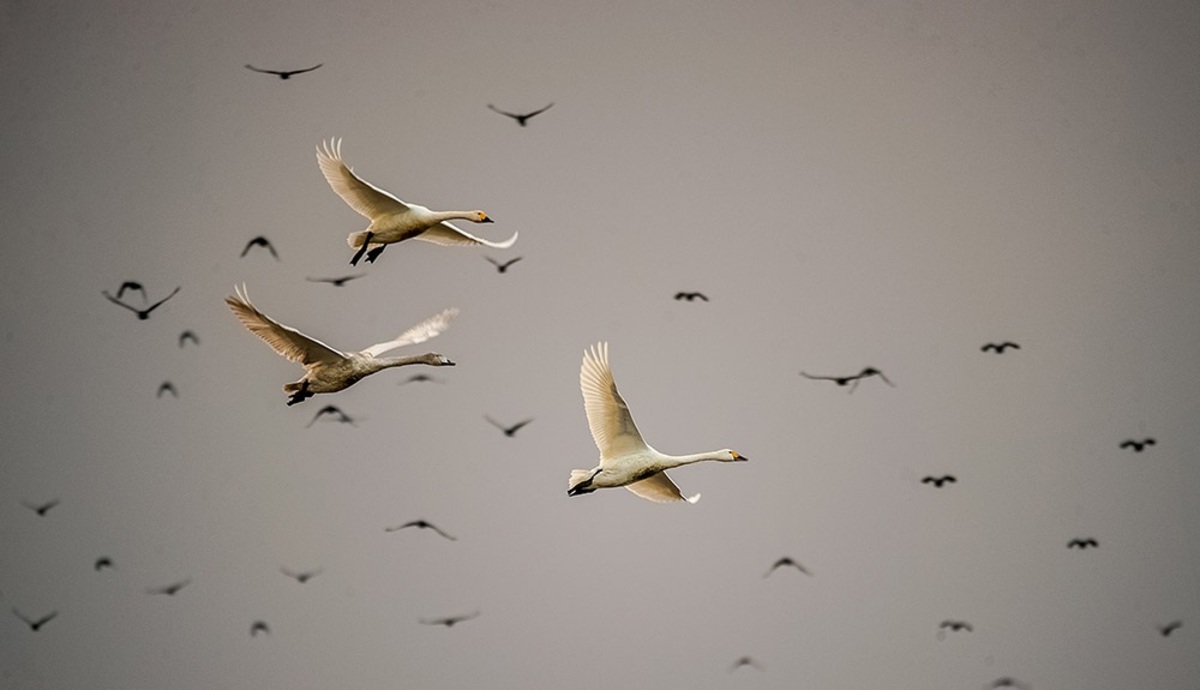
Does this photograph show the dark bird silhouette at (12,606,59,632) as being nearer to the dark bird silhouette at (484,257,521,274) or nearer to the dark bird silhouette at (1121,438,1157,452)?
the dark bird silhouette at (484,257,521,274)

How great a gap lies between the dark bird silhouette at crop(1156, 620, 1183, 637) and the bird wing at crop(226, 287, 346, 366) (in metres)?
14.9

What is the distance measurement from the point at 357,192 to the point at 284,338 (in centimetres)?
137

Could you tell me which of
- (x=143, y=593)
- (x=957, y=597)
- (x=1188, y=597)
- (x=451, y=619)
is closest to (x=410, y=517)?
(x=451, y=619)

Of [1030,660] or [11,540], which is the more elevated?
[1030,660]

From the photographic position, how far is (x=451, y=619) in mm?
20266

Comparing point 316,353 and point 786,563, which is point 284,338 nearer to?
point 316,353

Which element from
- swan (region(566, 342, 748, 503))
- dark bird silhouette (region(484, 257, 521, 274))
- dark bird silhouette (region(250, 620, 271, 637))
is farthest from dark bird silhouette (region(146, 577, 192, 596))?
swan (region(566, 342, 748, 503))

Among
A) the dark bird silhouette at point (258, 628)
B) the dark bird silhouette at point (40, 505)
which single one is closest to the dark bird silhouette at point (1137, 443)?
the dark bird silhouette at point (258, 628)

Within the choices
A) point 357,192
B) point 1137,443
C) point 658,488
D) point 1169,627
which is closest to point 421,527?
point 658,488

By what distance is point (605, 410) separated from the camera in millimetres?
12453

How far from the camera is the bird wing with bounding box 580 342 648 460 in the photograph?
12414 millimetres

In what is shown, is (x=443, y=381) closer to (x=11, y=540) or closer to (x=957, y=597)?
(x=11, y=540)

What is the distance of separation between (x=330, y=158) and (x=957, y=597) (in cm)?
1333

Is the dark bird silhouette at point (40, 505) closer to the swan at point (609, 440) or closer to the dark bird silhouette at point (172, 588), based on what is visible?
the dark bird silhouette at point (172, 588)
